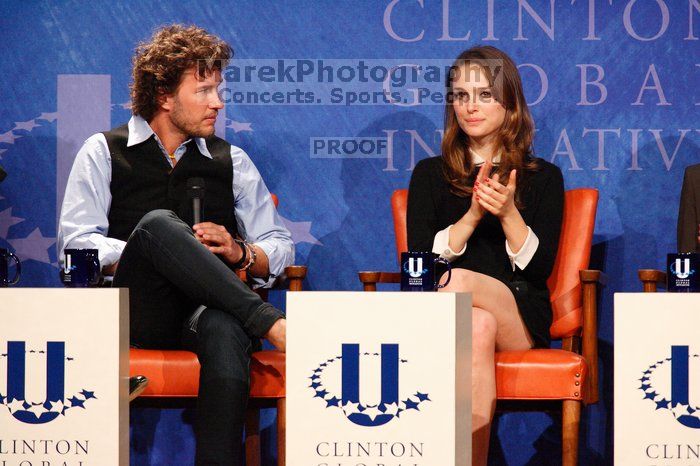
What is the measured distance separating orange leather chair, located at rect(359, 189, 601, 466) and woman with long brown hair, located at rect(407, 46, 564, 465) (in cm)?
12

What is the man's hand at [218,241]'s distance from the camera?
282 cm

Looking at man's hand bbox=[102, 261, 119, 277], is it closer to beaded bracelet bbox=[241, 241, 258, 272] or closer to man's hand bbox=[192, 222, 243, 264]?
man's hand bbox=[192, 222, 243, 264]

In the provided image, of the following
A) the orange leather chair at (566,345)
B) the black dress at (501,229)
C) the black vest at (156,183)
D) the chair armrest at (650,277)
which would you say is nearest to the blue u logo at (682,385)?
the orange leather chair at (566,345)

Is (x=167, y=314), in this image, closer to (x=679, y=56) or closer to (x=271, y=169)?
(x=271, y=169)

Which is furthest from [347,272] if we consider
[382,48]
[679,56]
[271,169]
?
[679,56]

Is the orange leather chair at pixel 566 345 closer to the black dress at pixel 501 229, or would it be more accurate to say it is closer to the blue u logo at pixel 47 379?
the black dress at pixel 501 229

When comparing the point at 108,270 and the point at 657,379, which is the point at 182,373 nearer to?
the point at 108,270

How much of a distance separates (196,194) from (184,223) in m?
0.26

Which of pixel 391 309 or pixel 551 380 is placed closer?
pixel 391 309

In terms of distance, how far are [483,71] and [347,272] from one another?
97 centimetres

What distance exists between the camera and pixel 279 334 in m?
2.39

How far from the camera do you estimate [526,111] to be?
3195 millimetres

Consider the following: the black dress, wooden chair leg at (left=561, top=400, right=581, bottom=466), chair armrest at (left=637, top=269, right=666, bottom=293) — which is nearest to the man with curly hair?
the black dress

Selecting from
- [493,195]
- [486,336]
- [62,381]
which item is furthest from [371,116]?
[62,381]
